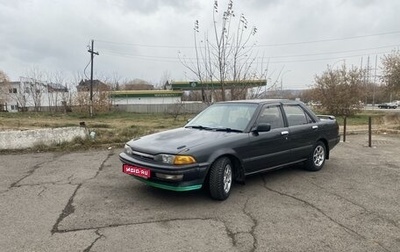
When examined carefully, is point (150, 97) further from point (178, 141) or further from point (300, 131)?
point (178, 141)

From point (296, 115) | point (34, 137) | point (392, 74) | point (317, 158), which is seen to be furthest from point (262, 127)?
point (392, 74)

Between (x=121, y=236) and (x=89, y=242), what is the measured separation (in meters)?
0.34

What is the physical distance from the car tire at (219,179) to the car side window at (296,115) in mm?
2016

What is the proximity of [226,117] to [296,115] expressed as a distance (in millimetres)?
A: 1606

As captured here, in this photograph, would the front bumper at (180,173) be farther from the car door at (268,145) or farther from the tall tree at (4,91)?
the tall tree at (4,91)

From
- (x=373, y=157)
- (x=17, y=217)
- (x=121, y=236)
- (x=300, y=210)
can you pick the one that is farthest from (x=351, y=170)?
(x=17, y=217)

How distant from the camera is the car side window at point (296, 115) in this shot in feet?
20.4

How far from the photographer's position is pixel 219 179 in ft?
15.2

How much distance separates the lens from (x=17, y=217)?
4137mm

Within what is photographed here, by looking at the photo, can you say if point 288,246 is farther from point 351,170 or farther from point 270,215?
point 351,170

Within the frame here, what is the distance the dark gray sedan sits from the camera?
14.6 feet

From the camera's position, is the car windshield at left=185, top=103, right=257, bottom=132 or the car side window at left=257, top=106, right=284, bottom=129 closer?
the car windshield at left=185, top=103, right=257, bottom=132

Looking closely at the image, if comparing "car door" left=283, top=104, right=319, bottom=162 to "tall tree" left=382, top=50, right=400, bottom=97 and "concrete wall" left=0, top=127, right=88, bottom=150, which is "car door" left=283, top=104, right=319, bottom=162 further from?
"tall tree" left=382, top=50, right=400, bottom=97

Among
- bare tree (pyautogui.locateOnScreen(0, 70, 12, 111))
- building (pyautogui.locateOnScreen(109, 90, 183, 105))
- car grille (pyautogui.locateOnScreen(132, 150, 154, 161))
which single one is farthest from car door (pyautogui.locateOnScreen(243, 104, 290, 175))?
bare tree (pyautogui.locateOnScreen(0, 70, 12, 111))
